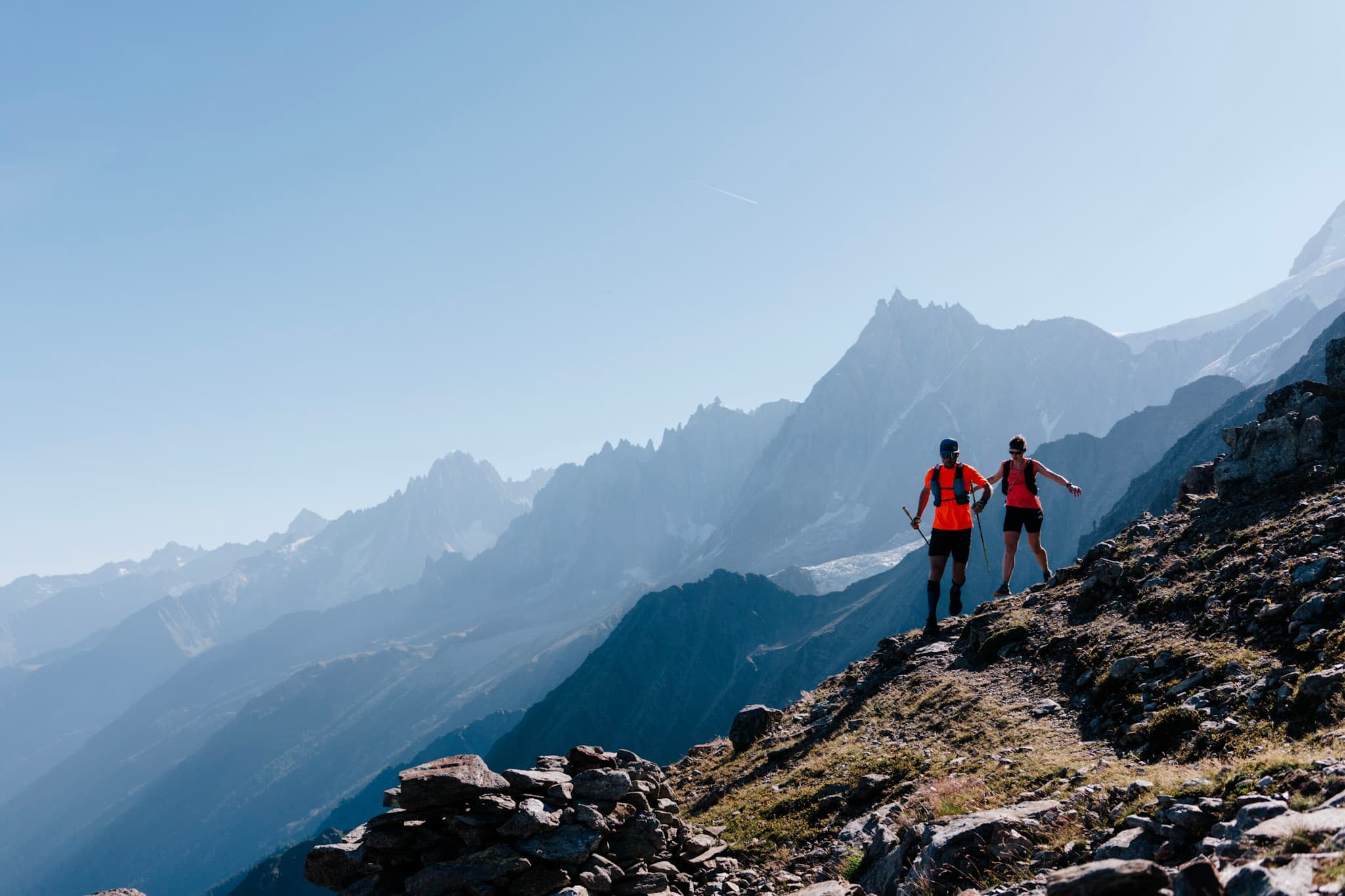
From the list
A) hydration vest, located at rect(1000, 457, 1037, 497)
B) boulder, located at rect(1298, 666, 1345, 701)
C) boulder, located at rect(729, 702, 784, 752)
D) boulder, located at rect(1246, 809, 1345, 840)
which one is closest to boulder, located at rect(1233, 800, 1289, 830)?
boulder, located at rect(1246, 809, 1345, 840)

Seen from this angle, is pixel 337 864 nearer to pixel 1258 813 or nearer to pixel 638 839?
pixel 638 839

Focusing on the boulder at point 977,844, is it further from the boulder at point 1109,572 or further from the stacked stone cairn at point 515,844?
the boulder at point 1109,572

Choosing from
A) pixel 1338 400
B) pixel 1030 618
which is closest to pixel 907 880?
pixel 1030 618

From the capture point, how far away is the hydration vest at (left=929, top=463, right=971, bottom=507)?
1764cm

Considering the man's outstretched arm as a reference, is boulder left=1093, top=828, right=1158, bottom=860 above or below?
below

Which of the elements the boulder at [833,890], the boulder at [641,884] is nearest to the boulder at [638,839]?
the boulder at [641,884]

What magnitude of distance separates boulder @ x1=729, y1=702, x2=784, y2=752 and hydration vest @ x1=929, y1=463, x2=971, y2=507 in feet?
23.7

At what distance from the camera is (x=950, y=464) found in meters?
17.8

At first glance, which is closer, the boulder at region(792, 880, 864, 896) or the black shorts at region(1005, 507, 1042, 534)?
the boulder at region(792, 880, 864, 896)

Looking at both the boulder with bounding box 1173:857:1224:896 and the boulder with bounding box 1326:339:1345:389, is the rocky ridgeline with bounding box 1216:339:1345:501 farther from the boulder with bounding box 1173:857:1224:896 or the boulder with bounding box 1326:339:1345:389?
the boulder with bounding box 1173:857:1224:896

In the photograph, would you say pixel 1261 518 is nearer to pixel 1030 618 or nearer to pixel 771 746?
pixel 1030 618

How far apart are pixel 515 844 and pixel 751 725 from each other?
1078 cm

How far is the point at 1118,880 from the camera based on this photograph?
4.95 meters

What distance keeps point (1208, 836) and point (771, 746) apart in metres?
12.4
